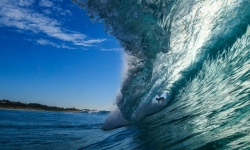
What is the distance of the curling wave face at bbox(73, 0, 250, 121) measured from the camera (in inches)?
257

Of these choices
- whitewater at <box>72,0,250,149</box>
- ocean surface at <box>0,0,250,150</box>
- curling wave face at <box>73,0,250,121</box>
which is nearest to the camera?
whitewater at <box>72,0,250,149</box>

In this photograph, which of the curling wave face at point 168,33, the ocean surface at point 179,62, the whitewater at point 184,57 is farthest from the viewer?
the curling wave face at point 168,33

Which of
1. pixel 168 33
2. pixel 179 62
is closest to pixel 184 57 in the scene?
pixel 179 62

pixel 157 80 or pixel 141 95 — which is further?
pixel 157 80

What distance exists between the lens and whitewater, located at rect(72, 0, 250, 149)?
4574mm

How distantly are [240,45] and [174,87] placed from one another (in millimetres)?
4135

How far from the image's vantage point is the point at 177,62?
31.3ft

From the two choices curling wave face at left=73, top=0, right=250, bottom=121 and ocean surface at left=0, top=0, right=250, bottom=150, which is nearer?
ocean surface at left=0, top=0, right=250, bottom=150

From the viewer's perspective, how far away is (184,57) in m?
9.23

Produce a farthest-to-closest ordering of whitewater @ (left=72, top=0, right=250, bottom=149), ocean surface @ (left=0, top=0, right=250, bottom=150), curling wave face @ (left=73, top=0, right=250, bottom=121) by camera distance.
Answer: curling wave face @ (left=73, top=0, right=250, bottom=121)
ocean surface @ (left=0, top=0, right=250, bottom=150)
whitewater @ (left=72, top=0, right=250, bottom=149)

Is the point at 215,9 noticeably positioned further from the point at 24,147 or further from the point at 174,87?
the point at 24,147

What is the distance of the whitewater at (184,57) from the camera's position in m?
4.57

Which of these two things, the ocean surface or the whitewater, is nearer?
the whitewater

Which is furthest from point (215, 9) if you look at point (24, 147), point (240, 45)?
point (24, 147)
